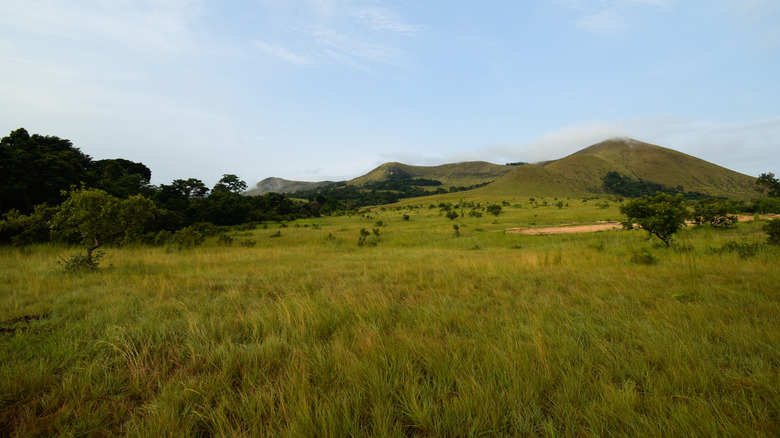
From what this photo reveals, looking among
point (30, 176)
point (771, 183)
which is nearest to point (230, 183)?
point (30, 176)

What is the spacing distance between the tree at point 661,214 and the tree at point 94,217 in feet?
63.4

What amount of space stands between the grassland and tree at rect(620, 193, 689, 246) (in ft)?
18.5

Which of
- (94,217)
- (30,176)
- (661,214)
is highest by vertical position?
(30,176)

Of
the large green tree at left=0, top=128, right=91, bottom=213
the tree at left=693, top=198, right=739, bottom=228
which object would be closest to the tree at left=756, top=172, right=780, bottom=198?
the tree at left=693, top=198, right=739, bottom=228

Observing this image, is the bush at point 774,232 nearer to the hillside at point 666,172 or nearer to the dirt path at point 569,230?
the dirt path at point 569,230

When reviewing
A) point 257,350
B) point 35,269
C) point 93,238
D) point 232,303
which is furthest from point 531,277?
point 35,269

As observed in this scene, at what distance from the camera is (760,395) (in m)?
2.14

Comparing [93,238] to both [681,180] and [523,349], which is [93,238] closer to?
[523,349]

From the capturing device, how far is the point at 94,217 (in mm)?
8969

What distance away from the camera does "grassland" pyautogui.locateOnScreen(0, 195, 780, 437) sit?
2.04 metres

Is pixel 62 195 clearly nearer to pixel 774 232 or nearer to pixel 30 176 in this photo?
pixel 30 176

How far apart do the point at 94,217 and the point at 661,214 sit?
2034cm

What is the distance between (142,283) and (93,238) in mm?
4727

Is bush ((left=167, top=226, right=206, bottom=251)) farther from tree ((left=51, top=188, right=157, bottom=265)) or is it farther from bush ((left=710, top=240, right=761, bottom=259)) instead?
bush ((left=710, top=240, right=761, bottom=259))
